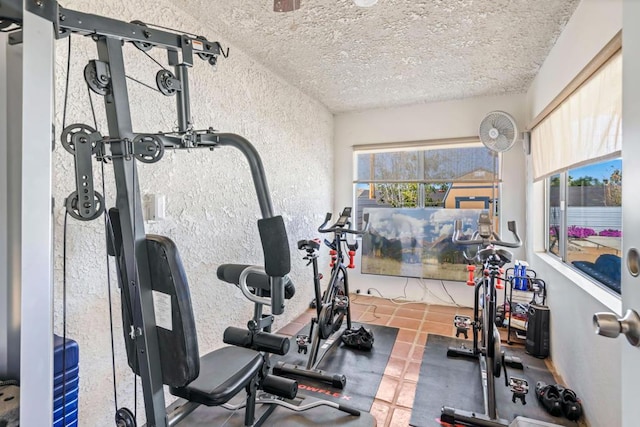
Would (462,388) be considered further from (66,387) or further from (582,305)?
(66,387)

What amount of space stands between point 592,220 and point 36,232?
2.71 metres

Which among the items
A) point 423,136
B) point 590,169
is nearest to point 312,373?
point 590,169

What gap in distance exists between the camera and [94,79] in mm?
1015

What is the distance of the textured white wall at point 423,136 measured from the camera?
3.51 metres

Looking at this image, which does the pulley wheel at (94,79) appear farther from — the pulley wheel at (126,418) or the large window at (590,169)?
the large window at (590,169)

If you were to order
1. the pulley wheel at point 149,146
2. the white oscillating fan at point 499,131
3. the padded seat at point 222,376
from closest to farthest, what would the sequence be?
the pulley wheel at point 149,146 → the padded seat at point 222,376 → the white oscillating fan at point 499,131

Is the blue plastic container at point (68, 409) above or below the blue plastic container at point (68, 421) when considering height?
above

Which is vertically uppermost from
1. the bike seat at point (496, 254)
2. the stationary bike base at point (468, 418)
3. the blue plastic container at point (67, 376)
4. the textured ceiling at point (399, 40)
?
the textured ceiling at point (399, 40)

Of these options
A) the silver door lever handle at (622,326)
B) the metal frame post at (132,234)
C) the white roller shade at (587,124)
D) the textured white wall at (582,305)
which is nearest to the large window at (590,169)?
the white roller shade at (587,124)

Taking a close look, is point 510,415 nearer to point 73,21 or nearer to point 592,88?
point 592,88

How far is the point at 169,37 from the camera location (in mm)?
1184

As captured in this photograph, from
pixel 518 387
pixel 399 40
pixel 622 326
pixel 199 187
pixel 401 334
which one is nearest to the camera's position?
pixel 622 326

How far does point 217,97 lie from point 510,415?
280 cm

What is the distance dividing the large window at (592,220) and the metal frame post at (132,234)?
7.39ft
